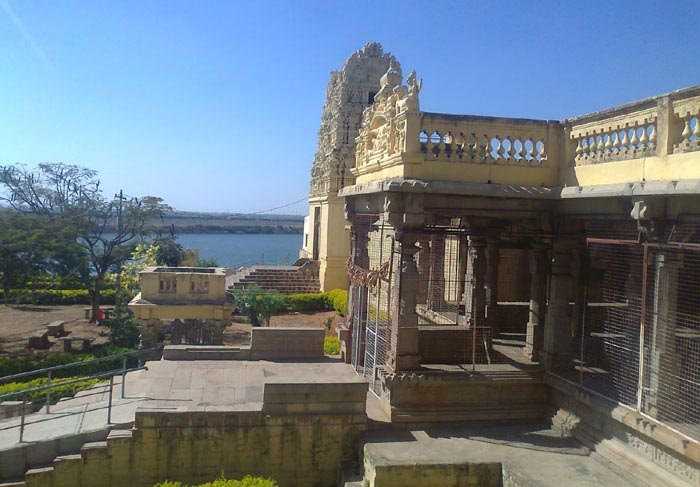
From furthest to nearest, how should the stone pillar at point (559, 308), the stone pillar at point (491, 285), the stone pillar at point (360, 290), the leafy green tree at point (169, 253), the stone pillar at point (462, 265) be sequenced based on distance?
the leafy green tree at point (169, 253), the stone pillar at point (462, 265), the stone pillar at point (491, 285), the stone pillar at point (360, 290), the stone pillar at point (559, 308)

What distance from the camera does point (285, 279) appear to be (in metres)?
30.7

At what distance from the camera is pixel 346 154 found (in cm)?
2948

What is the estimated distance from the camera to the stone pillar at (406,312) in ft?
29.3

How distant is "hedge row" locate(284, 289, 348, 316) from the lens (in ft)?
88.3

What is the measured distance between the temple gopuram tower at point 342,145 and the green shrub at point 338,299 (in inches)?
60.2

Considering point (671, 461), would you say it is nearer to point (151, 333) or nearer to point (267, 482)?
point (267, 482)

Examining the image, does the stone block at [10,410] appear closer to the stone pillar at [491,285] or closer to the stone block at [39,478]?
the stone block at [39,478]

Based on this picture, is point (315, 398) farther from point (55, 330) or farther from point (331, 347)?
point (55, 330)

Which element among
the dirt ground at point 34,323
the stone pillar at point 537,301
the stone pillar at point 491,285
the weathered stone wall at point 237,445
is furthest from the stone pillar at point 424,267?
the dirt ground at point 34,323

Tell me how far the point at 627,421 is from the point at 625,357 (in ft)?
3.39

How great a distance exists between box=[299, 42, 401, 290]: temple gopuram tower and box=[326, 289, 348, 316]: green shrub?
5.01ft

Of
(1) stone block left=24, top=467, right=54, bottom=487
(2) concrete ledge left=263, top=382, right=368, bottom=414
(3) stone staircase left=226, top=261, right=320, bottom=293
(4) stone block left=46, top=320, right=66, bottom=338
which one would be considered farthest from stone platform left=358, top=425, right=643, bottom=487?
(3) stone staircase left=226, top=261, right=320, bottom=293

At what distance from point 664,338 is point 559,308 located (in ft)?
7.15

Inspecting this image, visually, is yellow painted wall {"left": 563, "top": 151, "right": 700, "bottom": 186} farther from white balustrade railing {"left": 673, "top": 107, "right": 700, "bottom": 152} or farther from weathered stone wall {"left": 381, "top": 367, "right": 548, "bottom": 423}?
weathered stone wall {"left": 381, "top": 367, "right": 548, "bottom": 423}
